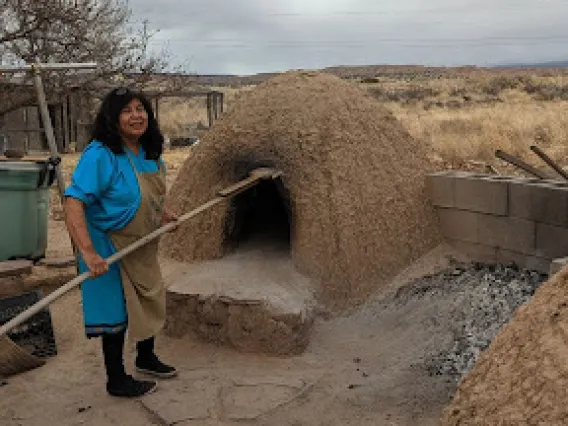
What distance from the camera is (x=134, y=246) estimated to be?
3545mm

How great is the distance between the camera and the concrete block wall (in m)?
4.56

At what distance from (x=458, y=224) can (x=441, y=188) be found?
11.8 inches

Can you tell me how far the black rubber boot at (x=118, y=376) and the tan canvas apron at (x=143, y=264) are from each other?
0.09 m

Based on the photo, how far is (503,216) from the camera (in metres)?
4.90

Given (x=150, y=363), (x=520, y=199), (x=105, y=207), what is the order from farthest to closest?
1. (x=520, y=199)
2. (x=150, y=363)
3. (x=105, y=207)

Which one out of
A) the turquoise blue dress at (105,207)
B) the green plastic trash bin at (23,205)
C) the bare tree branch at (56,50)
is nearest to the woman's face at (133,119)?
the turquoise blue dress at (105,207)

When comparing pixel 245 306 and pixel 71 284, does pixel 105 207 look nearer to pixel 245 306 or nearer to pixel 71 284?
pixel 71 284

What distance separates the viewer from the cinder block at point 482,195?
16.0ft

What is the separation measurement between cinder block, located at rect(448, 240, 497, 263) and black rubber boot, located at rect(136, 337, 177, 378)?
2.35 metres

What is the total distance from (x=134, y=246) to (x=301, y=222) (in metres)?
1.73

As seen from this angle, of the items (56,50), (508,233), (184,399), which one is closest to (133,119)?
(184,399)

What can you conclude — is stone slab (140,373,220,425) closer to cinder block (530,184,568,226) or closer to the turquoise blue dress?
the turquoise blue dress

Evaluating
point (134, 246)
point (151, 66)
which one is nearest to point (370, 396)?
point (134, 246)

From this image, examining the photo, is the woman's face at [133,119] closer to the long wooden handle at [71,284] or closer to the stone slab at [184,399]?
the long wooden handle at [71,284]
